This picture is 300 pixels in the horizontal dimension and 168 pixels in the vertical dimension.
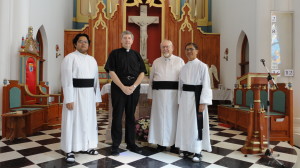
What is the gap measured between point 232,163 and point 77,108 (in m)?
2.19

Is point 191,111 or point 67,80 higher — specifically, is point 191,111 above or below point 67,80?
below

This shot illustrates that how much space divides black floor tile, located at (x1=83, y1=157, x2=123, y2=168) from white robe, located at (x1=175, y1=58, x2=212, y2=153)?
0.90 m

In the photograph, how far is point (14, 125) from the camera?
4.18m

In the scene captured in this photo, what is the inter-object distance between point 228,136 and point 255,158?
1390 mm

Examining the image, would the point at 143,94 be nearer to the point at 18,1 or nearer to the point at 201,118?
the point at 201,118

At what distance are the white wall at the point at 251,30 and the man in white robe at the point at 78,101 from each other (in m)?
3.89

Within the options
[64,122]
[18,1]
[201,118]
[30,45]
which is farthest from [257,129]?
[18,1]

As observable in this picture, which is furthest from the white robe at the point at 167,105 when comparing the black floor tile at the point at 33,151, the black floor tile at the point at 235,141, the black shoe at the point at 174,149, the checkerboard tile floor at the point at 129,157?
the black floor tile at the point at 33,151

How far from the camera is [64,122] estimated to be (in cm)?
310

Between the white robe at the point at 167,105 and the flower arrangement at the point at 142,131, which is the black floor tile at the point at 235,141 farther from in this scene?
the flower arrangement at the point at 142,131

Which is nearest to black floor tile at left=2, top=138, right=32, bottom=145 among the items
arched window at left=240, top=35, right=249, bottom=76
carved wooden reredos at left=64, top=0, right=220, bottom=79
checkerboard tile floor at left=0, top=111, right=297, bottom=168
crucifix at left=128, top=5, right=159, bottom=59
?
checkerboard tile floor at left=0, top=111, right=297, bottom=168

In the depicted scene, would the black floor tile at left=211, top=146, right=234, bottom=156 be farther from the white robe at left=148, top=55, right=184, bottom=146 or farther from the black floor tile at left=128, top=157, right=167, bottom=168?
the black floor tile at left=128, top=157, right=167, bottom=168

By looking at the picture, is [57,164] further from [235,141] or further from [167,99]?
[235,141]

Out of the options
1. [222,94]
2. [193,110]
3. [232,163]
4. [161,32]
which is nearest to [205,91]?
[193,110]
